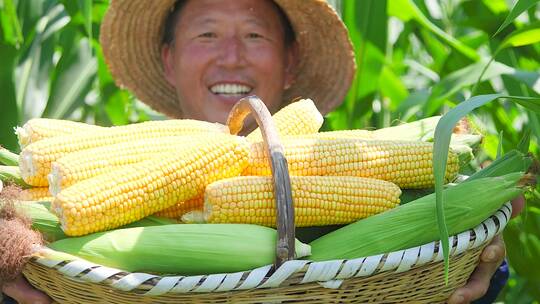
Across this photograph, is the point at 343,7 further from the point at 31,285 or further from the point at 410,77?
the point at 31,285

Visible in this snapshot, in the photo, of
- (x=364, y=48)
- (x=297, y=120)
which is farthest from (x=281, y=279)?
(x=364, y=48)

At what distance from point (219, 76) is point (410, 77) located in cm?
185

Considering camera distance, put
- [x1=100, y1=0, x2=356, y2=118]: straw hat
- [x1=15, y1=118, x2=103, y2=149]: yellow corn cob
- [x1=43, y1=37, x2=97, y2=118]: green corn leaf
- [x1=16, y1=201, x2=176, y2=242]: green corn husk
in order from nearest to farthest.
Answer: [x1=16, y1=201, x2=176, y2=242]: green corn husk
[x1=15, y1=118, x2=103, y2=149]: yellow corn cob
[x1=100, y1=0, x2=356, y2=118]: straw hat
[x1=43, y1=37, x2=97, y2=118]: green corn leaf

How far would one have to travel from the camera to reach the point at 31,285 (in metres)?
1.40

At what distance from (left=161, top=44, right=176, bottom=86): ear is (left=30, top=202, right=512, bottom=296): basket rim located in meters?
1.30

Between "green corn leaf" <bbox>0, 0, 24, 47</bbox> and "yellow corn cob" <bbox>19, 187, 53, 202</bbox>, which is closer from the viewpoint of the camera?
"yellow corn cob" <bbox>19, 187, 53, 202</bbox>

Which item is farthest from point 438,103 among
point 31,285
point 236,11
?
point 31,285

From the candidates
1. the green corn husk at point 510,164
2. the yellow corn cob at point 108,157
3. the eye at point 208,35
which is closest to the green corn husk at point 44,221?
the yellow corn cob at point 108,157

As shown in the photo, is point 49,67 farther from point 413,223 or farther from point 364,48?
point 413,223

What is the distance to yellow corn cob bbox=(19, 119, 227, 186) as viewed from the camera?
146 cm

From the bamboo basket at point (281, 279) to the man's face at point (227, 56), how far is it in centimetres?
91

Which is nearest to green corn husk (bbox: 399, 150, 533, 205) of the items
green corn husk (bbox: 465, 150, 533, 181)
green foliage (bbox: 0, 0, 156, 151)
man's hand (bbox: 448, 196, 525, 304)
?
green corn husk (bbox: 465, 150, 533, 181)

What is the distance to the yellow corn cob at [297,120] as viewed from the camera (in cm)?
162

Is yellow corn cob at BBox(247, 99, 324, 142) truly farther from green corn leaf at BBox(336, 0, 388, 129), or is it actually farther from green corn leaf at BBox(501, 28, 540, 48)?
green corn leaf at BBox(336, 0, 388, 129)
